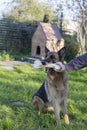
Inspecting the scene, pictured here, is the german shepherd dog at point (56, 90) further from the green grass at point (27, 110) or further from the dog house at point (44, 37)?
the dog house at point (44, 37)

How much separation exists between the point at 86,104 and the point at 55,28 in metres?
10.9

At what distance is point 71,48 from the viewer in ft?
56.4

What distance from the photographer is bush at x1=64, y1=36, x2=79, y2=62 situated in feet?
55.0

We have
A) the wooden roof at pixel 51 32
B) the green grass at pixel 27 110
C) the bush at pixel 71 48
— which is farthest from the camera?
the bush at pixel 71 48

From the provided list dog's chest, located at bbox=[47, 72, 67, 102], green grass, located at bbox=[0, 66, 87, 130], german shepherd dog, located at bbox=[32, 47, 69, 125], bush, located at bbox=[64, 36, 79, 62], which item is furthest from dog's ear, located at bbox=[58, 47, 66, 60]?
bush, located at bbox=[64, 36, 79, 62]

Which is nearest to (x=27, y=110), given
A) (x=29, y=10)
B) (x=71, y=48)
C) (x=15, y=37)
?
(x=71, y=48)

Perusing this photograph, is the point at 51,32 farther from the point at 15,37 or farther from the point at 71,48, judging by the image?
the point at 15,37

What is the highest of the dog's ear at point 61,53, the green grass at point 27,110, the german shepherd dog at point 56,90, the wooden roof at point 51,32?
the dog's ear at point 61,53

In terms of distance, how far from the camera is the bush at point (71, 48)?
55.0 ft

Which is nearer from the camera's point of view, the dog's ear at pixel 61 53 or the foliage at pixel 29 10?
the dog's ear at pixel 61 53

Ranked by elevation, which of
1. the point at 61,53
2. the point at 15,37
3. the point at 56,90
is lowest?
the point at 15,37

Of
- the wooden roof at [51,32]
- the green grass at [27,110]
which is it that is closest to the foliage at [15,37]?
the wooden roof at [51,32]

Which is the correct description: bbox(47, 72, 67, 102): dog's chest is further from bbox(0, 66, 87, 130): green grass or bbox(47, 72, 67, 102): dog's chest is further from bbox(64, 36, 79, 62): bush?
bbox(64, 36, 79, 62): bush

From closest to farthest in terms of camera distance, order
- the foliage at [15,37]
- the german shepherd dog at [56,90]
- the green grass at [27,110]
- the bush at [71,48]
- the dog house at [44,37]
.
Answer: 1. the green grass at [27,110]
2. the german shepherd dog at [56,90]
3. the dog house at [44,37]
4. the bush at [71,48]
5. the foliage at [15,37]
